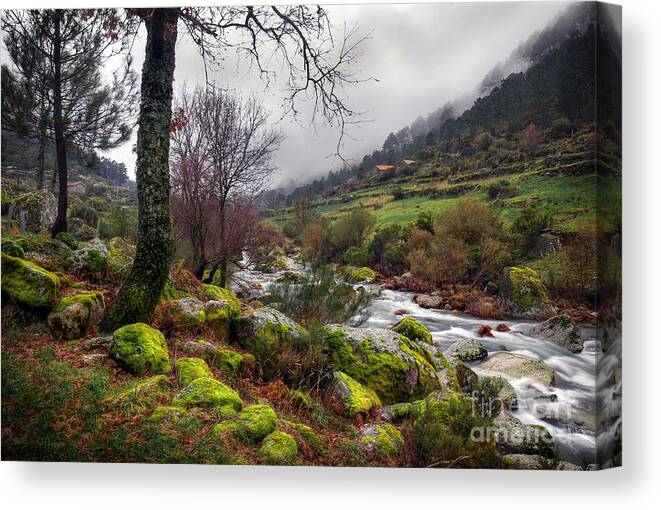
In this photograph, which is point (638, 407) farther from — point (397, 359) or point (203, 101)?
point (203, 101)

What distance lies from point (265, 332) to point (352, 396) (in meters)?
0.97

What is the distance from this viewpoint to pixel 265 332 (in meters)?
3.98

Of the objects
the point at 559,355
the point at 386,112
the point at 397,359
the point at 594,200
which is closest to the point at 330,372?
the point at 397,359

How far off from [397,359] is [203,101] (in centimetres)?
304

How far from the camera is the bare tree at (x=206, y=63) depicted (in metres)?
3.92

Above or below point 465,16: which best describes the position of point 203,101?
below

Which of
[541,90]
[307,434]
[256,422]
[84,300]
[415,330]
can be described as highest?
[541,90]

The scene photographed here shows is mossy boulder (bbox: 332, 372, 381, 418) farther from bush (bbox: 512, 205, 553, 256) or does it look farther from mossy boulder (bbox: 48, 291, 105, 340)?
mossy boulder (bbox: 48, 291, 105, 340)

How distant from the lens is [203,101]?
414cm

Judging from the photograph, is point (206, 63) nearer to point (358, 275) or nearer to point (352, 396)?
point (358, 275)

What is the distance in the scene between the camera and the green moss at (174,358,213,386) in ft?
12.3

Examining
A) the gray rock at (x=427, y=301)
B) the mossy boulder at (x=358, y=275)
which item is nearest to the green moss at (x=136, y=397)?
the mossy boulder at (x=358, y=275)

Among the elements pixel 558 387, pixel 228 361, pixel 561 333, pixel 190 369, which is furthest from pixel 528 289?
pixel 190 369

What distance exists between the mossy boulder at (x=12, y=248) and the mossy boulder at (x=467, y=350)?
4094 millimetres
